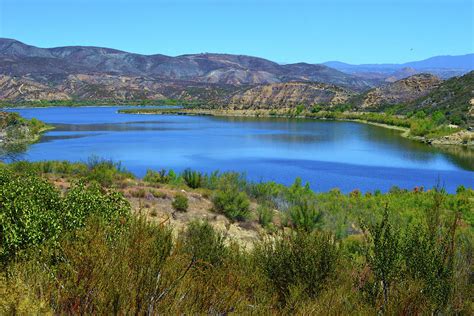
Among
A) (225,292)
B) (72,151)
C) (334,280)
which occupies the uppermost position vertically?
(225,292)

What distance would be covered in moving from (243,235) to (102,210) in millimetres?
9830

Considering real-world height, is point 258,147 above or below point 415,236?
below

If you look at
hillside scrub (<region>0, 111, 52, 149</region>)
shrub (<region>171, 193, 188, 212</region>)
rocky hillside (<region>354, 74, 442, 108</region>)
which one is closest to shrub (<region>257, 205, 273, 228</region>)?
shrub (<region>171, 193, 188, 212</region>)

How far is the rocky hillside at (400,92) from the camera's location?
5816 inches

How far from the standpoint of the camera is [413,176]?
50.0 m

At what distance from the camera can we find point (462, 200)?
1179 inches

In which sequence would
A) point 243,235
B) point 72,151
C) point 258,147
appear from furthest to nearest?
point 258,147 < point 72,151 < point 243,235

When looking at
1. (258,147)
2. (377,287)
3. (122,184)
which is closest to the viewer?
(377,287)

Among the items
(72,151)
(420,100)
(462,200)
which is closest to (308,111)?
(420,100)

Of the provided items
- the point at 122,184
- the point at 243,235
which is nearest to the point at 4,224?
the point at 243,235

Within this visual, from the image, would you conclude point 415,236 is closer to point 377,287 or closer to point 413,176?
point 377,287

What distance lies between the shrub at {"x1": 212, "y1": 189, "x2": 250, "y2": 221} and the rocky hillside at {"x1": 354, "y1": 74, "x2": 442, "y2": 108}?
12474 cm

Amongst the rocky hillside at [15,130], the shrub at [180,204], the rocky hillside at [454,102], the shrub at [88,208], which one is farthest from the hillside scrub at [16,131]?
the rocky hillside at [454,102]

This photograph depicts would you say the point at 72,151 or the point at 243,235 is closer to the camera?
the point at 243,235
